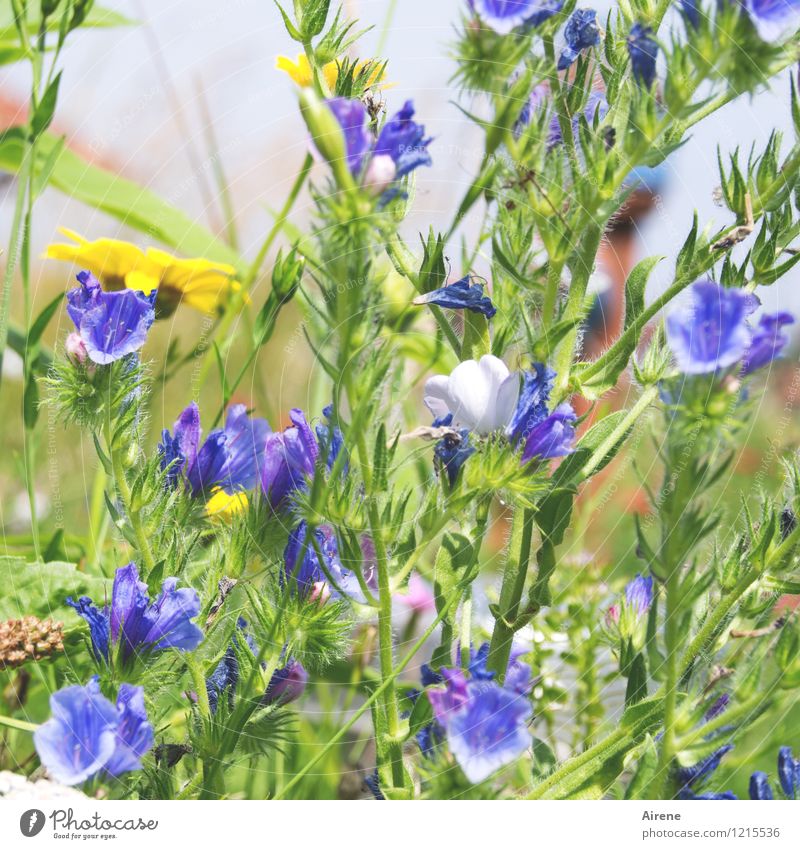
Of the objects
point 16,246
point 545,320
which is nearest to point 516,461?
point 545,320

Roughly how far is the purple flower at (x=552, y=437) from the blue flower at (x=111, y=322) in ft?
0.58

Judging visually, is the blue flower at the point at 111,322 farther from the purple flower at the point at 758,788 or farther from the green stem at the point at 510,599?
the purple flower at the point at 758,788

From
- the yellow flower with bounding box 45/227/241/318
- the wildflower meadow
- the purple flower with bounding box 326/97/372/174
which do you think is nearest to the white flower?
the wildflower meadow

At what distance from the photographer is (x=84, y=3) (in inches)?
22.8

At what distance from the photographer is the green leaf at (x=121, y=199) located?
0.67 meters

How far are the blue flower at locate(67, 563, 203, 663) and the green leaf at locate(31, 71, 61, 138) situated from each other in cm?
29

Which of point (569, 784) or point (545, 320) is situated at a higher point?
point (545, 320)

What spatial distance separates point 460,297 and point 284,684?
8.3 inches

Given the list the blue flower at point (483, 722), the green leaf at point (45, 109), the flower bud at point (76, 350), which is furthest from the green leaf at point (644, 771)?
the green leaf at point (45, 109)

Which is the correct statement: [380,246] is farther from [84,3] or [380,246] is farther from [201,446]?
[84,3]

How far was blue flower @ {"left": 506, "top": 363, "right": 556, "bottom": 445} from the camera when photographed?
0.43 meters

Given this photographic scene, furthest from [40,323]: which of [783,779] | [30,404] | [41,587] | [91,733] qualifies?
[783,779]

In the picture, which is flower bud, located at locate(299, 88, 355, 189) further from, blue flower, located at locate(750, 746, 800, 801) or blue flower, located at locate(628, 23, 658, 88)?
blue flower, located at locate(750, 746, 800, 801)

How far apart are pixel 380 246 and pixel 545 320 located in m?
0.10
